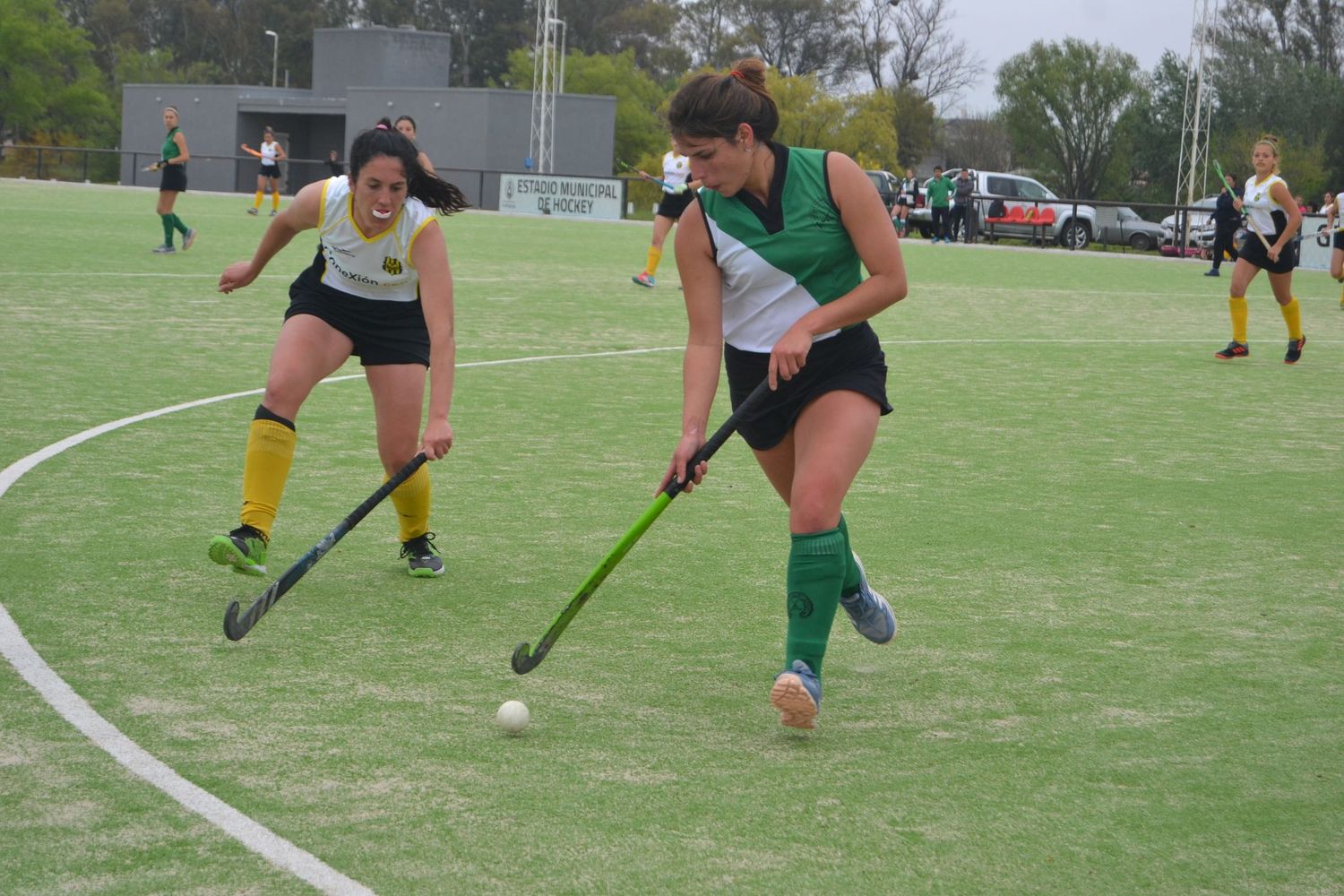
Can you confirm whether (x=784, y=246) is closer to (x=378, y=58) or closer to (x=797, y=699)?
(x=797, y=699)

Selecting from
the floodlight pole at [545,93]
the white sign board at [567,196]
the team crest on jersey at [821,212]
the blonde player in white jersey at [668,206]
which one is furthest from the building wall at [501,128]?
the team crest on jersey at [821,212]

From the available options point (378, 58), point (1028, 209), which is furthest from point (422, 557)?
point (378, 58)

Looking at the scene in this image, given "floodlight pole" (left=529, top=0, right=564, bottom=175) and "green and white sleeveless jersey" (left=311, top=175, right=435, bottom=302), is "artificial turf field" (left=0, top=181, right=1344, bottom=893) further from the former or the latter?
"floodlight pole" (left=529, top=0, right=564, bottom=175)

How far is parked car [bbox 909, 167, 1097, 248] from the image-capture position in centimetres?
4119

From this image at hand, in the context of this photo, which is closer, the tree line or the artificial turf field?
the artificial turf field

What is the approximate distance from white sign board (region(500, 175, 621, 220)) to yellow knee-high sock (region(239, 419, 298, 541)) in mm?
40722

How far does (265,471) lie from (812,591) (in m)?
2.25

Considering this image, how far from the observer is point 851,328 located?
478cm

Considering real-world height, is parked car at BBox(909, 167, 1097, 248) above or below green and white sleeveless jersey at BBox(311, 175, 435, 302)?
above

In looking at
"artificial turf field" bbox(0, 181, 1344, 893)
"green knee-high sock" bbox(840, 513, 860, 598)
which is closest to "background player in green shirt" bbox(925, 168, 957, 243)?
"artificial turf field" bbox(0, 181, 1344, 893)

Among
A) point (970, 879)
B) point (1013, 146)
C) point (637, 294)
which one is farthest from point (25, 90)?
point (970, 879)

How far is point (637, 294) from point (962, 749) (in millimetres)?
15461

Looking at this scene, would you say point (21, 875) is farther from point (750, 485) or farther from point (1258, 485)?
point (1258, 485)

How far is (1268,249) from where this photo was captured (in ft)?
46.4
